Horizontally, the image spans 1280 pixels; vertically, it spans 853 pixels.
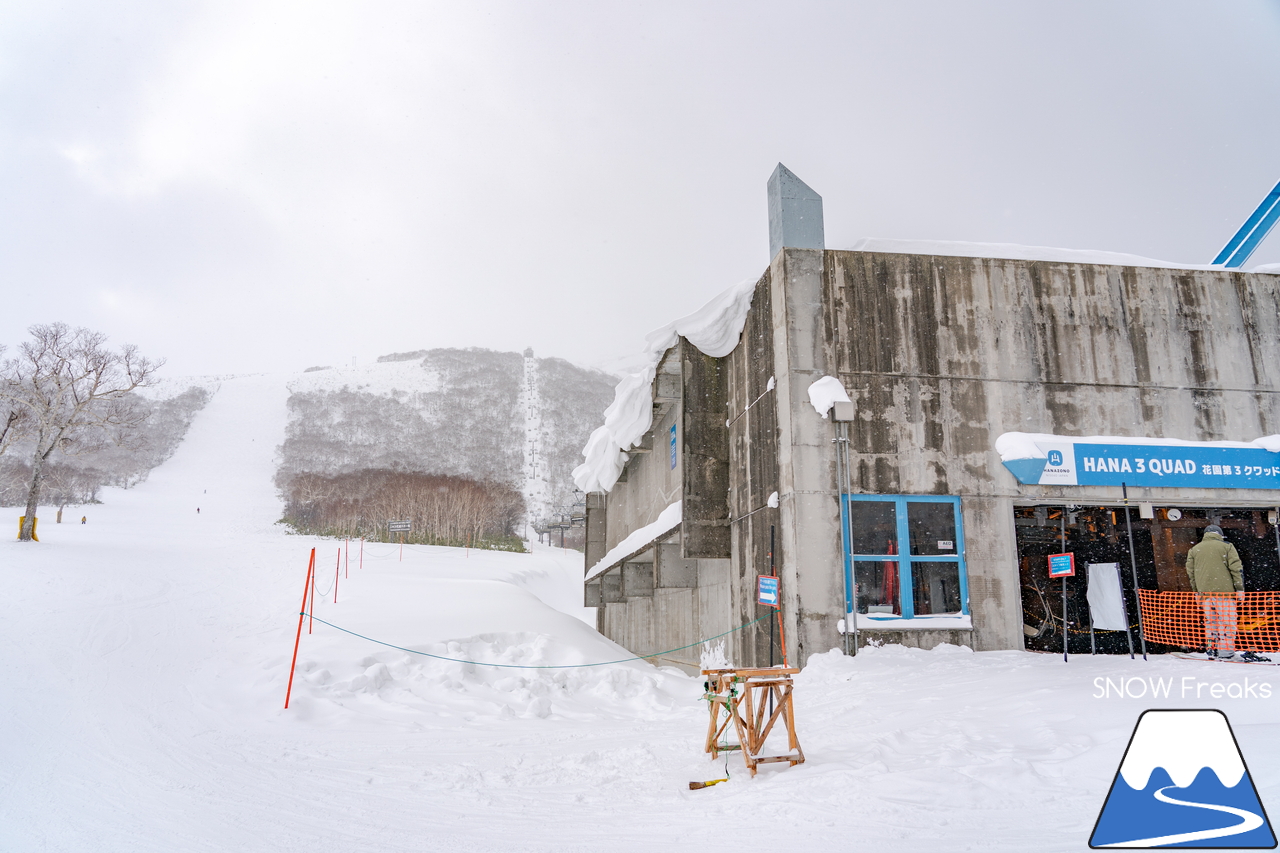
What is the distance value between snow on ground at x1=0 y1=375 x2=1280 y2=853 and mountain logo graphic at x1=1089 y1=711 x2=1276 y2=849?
466 millimetres

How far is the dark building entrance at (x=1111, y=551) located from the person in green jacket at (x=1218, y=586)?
2445mm

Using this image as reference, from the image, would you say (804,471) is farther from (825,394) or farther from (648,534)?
(648,534)

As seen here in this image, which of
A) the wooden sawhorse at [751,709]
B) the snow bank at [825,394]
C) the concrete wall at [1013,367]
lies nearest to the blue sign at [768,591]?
the concrete wall at [1013,367]

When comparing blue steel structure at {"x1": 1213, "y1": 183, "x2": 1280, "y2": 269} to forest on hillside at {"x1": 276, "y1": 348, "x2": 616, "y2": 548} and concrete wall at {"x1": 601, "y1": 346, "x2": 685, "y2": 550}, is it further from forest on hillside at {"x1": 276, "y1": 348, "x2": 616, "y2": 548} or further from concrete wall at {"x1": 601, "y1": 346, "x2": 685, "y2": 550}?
forest on hillside at {"x1": 276, "y1": 348, "x2": 616, "y2": 548}

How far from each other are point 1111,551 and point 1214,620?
134 inches

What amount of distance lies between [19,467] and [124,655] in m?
52.4

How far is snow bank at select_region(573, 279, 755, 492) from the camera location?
1279 cm

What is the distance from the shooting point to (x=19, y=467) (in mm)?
50125

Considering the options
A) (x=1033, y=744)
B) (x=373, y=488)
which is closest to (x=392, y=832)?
(x=1033, y=744)

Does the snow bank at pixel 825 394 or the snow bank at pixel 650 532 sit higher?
the snow bank at pixel 825 394

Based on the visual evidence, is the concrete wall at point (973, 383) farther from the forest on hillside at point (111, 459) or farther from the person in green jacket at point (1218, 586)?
the forest on hillside at point (111, 459)

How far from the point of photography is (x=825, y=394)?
1054cm

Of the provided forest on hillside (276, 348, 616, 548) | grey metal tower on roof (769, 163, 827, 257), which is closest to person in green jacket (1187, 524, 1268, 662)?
grey metal tower on roof (769, 163, 827, 257)

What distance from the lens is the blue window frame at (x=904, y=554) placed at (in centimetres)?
1020
